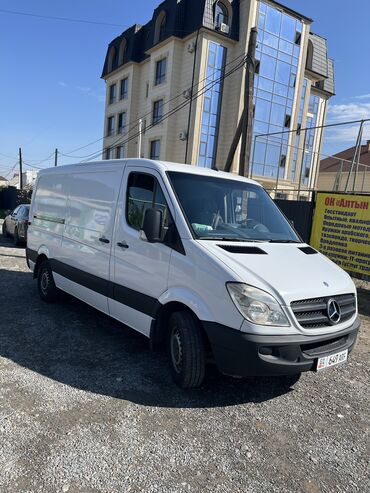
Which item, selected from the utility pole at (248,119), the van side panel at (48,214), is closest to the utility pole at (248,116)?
the utility pole at (248,119)

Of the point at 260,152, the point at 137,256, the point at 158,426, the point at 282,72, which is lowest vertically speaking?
the point at 158,426

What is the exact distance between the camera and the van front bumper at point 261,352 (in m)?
3.19

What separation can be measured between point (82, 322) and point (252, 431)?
3.23 m

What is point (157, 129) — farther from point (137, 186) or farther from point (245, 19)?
point (137, 186)

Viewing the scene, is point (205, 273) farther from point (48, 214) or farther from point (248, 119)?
point (248, 119)

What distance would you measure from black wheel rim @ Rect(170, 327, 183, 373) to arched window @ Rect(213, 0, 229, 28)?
25.7 meters

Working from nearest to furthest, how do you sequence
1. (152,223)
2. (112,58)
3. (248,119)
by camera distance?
(152,223)
(248,119)
(112,58)

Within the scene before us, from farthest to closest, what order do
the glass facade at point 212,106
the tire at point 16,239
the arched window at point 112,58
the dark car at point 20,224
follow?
the arched window at point 112,58 < the glass facade at point 212,106 < the tire at point 16,239 < the dark car at point 20,224

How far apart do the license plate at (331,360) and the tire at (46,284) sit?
4.37m

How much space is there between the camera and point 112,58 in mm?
34344

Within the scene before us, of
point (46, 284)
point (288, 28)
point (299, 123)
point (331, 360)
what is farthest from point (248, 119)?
point (299, 123)

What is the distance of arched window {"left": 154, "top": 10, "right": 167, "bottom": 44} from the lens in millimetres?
27047

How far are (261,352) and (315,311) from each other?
64 centimetres

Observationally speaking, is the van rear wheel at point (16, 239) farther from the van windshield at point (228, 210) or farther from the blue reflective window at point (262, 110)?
the blue reflective window at point (262, 110)
